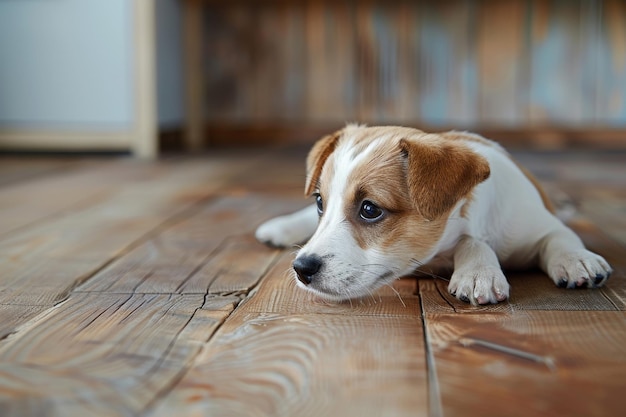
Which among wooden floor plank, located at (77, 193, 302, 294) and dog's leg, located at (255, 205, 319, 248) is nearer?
wooden floor plank, located at (77, 193, 302, 294)

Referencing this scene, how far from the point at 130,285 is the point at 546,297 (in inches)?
37.2

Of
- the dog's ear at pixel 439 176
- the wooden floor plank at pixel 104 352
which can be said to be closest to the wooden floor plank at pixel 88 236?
the wooden floor plank at pixel 104 352

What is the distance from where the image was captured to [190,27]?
602 centimetres

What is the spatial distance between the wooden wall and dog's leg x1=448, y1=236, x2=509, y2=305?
433 centimetres

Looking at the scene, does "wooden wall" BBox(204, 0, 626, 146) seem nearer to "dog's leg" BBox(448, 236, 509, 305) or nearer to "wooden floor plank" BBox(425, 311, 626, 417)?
"dog's leg" BBox(448, 236, 509, 305)

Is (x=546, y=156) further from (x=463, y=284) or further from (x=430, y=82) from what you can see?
(x=463, y=284)

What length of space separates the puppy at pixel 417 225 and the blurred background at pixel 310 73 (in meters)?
3.64

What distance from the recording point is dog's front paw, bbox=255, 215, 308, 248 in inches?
94.3

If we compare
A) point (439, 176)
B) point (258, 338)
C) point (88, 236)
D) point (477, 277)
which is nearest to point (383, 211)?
point (439, 176)

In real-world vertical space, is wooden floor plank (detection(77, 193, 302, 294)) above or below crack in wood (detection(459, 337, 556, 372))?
below

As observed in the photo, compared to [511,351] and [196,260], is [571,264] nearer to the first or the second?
[511,351]

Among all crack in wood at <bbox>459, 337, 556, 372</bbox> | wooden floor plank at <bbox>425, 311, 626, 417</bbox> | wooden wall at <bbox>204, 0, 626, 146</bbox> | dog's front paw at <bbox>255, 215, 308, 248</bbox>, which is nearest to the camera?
wooden floor plank at <bbox>425, 311, 626, 417</bbox>

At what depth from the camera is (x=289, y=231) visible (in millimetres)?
2416

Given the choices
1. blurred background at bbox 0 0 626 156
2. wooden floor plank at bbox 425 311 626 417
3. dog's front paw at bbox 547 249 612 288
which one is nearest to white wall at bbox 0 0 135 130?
blurred background at bbox 0 0 626 156
